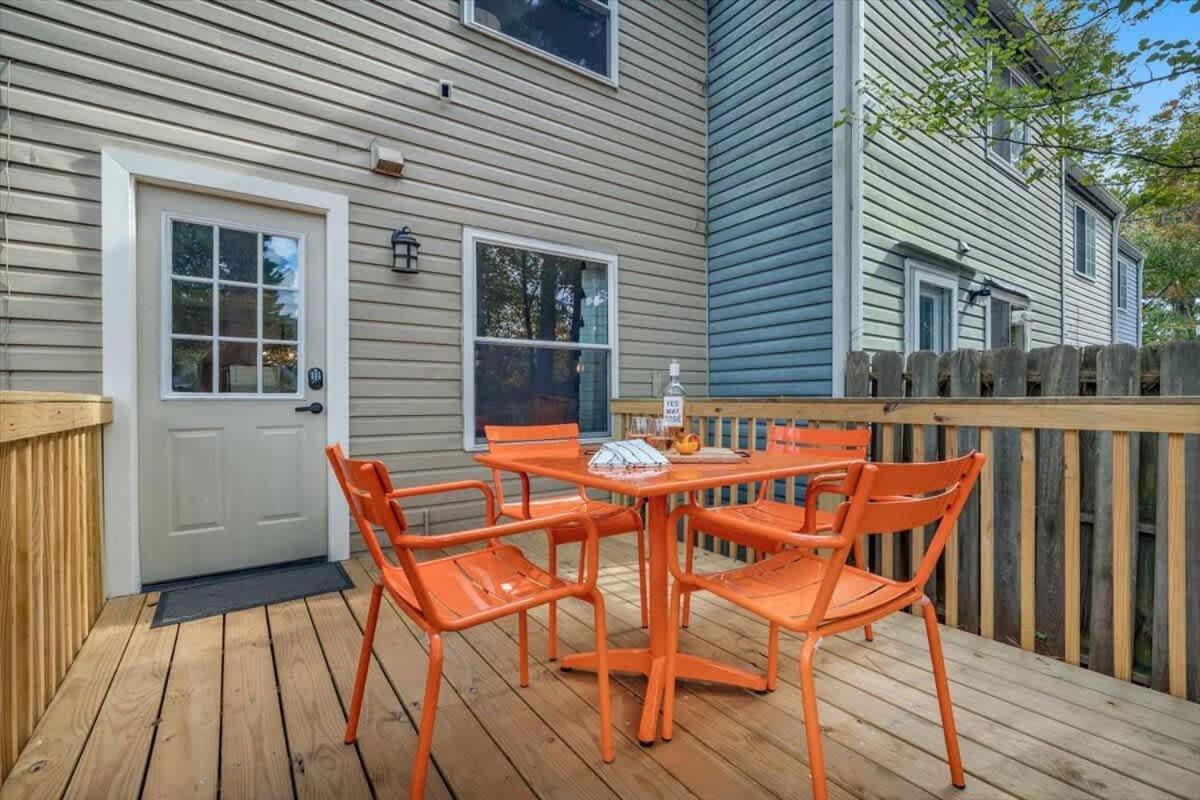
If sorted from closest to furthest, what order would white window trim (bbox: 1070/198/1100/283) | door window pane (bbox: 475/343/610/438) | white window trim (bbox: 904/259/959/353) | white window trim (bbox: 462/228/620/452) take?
white window trim (bbox: 462/228/620/452), door window pane (bbox: 475/343/610/438), white window trim (bbox: 904/259/959/353), white window trim (bbox: 1070/198/1100/283)

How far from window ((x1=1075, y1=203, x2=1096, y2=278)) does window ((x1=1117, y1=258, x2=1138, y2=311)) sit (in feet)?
5.51

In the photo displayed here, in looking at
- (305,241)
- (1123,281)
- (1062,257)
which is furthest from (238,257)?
(1123,281)

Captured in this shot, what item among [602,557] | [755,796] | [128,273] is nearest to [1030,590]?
[755,796]

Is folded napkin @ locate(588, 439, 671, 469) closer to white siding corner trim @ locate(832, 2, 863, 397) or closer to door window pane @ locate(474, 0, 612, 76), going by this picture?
white siding corner trim @ locate(832, 2, 863, 397)

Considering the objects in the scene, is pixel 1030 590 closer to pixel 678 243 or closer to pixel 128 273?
pixel 678 243

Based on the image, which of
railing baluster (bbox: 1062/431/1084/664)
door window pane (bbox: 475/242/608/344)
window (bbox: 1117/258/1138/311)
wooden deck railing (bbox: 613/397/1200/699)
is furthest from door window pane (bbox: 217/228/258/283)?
window (bbox: 1117/258/1138/311)

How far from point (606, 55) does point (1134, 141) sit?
3969 millimetres

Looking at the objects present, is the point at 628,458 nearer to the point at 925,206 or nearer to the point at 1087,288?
the point at 925,206

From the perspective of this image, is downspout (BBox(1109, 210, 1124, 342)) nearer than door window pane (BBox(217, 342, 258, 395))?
No

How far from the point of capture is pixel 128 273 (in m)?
2.71

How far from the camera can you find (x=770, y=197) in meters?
4.52

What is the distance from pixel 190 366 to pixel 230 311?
0.36m

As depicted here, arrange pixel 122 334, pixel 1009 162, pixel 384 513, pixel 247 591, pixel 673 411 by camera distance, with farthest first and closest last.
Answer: pixel 1009 162 → pixel 247 591 → pixel 122 334 → pixel 673 411 → pixel 384 513

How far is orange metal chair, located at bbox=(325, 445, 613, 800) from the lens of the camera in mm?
1189
